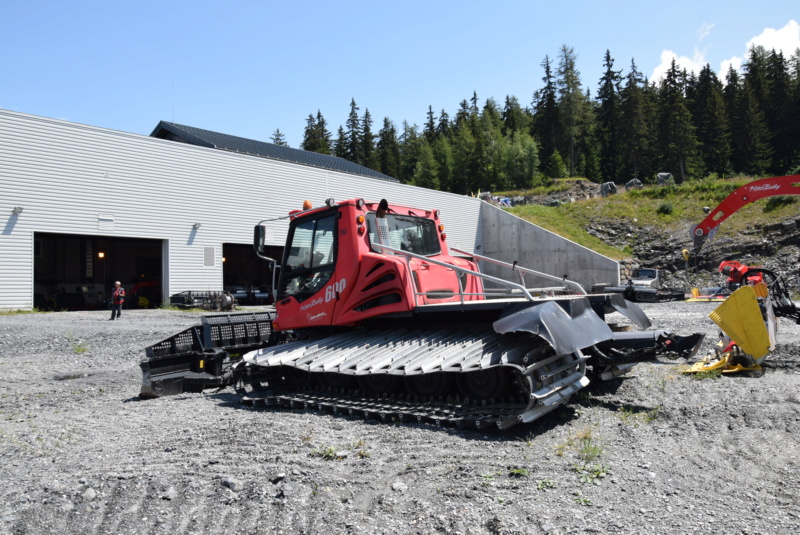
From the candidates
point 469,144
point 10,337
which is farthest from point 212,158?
point 469,144

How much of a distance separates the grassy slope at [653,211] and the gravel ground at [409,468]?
30783 mm

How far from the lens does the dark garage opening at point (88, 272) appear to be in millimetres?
27766

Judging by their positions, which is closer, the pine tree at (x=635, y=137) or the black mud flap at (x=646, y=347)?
the black mud flap at (x=646, y=347)

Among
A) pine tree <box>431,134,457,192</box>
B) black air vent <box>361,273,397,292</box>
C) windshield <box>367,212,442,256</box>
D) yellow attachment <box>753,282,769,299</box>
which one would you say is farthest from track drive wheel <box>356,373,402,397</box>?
pine tree <box>431,134,457,192</box>

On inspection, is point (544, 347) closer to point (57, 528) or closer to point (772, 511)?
point (772, 511)

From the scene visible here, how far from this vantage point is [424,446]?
495 centimetres

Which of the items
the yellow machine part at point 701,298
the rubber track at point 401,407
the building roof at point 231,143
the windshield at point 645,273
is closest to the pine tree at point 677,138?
the building roof at point 231,143

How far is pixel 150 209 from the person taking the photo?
23859mm

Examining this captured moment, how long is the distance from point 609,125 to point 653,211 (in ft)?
144

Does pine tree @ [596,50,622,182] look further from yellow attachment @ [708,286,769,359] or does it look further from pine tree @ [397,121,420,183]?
yellow attachment @ [708,286,769,359]

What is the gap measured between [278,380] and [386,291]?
1.97 metres

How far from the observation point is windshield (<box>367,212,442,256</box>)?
7.43 metres

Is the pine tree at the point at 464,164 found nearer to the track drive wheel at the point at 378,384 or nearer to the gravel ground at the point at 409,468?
the track drive wheel at the point at 378,384

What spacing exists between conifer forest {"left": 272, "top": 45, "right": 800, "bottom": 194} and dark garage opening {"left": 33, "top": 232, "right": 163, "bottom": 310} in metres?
49.7
